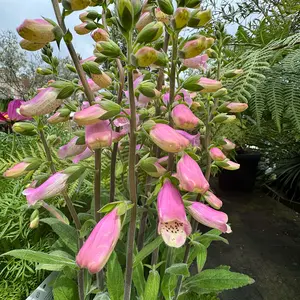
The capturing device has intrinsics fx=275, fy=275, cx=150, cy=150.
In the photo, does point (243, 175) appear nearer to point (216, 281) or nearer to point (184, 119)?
point (216, 281)

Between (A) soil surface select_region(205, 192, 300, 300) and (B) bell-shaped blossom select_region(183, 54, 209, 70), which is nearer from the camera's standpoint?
(B) bell-shaped blossom select_region(183, 54, 209, 70)

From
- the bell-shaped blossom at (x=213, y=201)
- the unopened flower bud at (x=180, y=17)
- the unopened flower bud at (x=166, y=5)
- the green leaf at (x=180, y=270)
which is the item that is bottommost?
the green leaf at (x=180, y=270)

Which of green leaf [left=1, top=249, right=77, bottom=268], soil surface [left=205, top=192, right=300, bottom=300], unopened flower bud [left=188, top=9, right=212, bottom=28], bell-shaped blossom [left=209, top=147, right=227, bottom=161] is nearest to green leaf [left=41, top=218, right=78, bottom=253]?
green leaf [left=1, top=249, right=77, bottom=268]

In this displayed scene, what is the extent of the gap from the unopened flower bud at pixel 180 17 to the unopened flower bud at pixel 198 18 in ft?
0.08

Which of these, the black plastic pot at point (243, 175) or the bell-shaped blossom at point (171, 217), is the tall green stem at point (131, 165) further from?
the black plastic pot at point (243, 175)

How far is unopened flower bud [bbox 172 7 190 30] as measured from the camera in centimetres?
26

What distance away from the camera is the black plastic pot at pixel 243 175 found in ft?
4.89

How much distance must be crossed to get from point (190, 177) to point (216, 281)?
31 centimetres

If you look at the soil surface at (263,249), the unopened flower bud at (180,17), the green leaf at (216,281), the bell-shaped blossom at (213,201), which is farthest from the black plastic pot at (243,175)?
the unopened flower bud at (180,17)

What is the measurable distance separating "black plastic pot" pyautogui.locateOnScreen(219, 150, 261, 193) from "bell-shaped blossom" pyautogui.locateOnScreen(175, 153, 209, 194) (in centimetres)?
126

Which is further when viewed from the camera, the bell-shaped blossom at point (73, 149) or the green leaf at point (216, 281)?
the green leaf at point (216, 281)

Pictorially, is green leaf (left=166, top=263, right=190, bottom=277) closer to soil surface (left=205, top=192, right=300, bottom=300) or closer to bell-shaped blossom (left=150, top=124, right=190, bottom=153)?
bell-shaped blossom (left=150, top=124, right=190, bottom=153)

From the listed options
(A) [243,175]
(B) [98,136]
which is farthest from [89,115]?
(A) [243,175]

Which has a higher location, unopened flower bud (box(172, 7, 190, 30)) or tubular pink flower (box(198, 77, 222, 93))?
unopened flower bud (box(172, 7, 190, 30))
